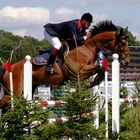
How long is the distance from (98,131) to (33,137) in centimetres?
63

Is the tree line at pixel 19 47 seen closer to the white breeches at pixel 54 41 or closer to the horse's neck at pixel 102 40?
the white breeches at pixel 54 41

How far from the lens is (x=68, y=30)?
8.29 meters

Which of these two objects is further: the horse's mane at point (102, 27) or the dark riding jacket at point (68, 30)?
the horse's mane at point (102, 27)

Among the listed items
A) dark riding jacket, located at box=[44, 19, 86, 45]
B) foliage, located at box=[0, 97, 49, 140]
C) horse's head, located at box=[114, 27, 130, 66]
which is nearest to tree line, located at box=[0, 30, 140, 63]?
dark riding jacket, located at box=[44, 19, 86, 45]

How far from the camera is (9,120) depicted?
4223mm

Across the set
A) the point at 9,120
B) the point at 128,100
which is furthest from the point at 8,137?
the point at 128,100

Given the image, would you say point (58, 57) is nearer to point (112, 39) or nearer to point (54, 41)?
point (54, 41)

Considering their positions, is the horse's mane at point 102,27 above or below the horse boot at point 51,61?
above

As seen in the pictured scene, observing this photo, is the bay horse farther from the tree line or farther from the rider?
the tree line

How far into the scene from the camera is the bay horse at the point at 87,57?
27.3ft

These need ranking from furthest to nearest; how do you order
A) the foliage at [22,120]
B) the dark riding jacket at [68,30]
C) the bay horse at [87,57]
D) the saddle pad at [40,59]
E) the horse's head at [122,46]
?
the horse's head at [122,46]
the saddle pad at [40,59]
the bay horse at [87,57]
the dark riding jacket at [68,30]
the foliage at [22,120]

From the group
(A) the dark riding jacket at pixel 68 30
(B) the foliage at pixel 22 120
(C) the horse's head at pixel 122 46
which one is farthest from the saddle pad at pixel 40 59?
(B) the foliage at pixel 22 120

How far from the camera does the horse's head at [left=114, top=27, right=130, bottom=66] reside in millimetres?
8625

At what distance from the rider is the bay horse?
0.12m
